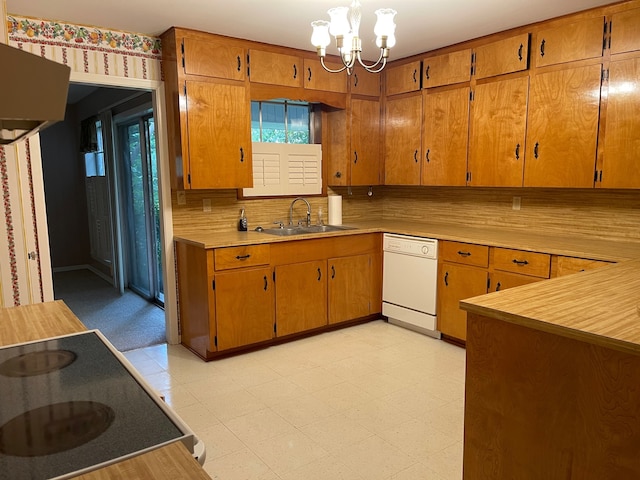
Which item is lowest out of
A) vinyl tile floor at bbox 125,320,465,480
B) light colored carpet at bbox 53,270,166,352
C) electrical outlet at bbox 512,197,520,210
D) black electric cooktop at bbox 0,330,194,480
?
vinyl tile floor at bbox 125,320,465,480

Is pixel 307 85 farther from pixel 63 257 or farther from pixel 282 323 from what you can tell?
pixel 63 257

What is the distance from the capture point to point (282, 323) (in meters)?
3.85

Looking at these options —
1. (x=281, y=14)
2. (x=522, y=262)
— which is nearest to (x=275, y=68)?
(x=281, y=14)

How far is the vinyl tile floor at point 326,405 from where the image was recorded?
90.5 inches

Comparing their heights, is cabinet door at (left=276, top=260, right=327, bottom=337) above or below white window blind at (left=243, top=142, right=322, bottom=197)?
below

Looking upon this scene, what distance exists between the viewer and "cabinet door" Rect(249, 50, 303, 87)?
3816mm

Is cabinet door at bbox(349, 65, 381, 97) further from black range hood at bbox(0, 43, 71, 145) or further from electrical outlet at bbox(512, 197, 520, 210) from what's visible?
black range hood at bbox(0, 43, 71, 145)

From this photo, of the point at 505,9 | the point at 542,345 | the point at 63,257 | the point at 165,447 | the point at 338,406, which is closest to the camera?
the point at 165,447

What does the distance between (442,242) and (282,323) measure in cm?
144

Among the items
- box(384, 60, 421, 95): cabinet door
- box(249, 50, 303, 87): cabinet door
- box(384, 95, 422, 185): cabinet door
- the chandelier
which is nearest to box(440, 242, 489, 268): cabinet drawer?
box(384, 95, 422, 185): cabinet door

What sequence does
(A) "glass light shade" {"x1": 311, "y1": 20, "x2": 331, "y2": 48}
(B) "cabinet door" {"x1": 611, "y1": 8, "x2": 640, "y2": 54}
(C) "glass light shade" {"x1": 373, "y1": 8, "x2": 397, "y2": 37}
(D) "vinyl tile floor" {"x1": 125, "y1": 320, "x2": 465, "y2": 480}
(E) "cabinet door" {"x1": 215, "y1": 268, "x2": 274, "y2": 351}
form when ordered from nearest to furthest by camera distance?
1. (D) "vinyl tile floor" {"x1": 125, "y1": 320, "x2": 465, "y2": 480}
2. (C) "glass light shade" {"x1": 373, "y1": 8, "x2": 397, "y2": 37}
3. (A) "glass light shade" {"x1": 311, "y1": 20, "x2": 331, "y2": 48}
4. (B) "cabinet door" {"x1": 611, "y1": 8, "x2": 640, "y2": 54}
5. (E) "cabinet door" {"x1": 215, "y1": 268, "x2": 274, "y2": 351}

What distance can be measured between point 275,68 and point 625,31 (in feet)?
8.11

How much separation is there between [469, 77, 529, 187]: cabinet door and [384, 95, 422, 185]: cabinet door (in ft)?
1.90

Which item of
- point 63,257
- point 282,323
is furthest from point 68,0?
point 63,257
